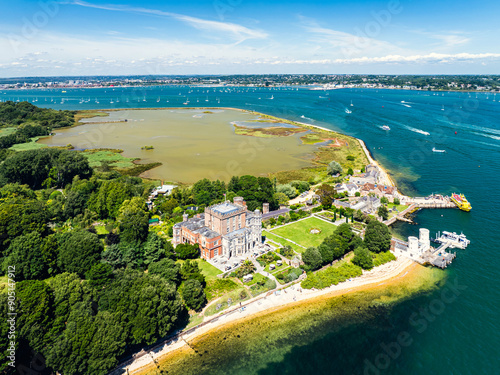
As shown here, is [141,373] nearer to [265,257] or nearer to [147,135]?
[265,257]

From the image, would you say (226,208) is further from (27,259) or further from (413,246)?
(413,246)

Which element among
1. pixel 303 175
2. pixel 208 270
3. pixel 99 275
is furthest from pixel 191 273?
pixel 303 175

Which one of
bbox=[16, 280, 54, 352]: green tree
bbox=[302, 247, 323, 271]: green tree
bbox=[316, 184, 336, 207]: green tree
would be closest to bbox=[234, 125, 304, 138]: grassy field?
bbox=[316, 184, 336, 207]: green tree

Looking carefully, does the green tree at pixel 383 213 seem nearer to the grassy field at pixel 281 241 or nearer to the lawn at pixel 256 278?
the grassy field at pixel 281 241

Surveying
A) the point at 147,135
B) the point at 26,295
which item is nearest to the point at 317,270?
the point at 26,295

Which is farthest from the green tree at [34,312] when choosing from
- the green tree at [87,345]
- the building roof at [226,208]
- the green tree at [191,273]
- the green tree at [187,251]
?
the building roof at [226,208]
